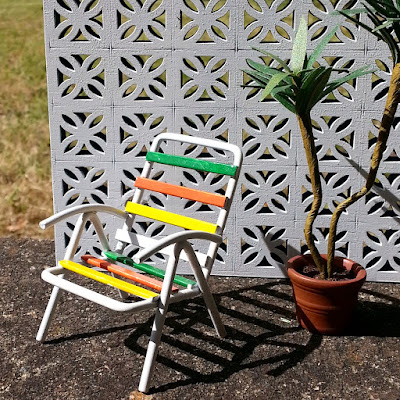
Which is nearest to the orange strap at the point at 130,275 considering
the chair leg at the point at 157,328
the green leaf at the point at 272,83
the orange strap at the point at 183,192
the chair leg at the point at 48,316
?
the chair leg at the point at 157,328

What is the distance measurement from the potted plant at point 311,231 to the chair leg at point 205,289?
448 millimetres

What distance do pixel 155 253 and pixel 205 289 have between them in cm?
41

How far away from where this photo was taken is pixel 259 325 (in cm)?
377

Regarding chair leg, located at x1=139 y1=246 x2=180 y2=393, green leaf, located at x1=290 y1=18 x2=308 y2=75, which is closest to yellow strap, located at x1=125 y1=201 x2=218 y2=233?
chair leg, located at x1=139 y1=246 x2=180 y2=393

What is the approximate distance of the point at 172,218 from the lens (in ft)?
12.0

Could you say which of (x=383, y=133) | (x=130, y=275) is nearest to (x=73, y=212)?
(x=130, y=275)

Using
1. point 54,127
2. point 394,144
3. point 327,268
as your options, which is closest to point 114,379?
point 327,268

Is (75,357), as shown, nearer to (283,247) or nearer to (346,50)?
(283,247)

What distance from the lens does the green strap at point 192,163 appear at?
11.7 feet

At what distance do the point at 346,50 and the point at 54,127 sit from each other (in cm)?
178

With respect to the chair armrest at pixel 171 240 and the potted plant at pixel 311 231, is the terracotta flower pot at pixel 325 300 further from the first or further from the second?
the chair armrest at pixel 171 240

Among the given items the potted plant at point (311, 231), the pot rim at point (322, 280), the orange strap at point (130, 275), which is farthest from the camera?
the pot rim at point (322, 280)

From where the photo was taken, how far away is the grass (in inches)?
217

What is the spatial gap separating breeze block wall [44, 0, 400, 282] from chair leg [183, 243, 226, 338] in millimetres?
778
